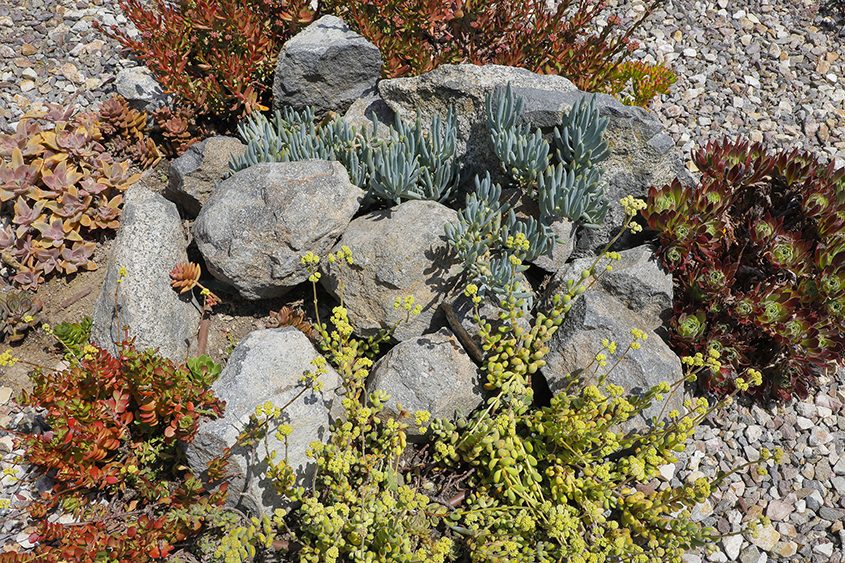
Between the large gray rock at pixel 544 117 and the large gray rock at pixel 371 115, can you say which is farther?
the large gray rock at pixel 371 115

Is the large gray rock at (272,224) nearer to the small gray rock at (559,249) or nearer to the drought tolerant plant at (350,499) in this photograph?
the drought tolerant plant at (350,499)

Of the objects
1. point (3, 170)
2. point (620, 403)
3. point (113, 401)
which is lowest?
point (113, 401)

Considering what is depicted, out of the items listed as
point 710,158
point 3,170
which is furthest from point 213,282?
point 710,158

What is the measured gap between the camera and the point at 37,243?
4.77 meters

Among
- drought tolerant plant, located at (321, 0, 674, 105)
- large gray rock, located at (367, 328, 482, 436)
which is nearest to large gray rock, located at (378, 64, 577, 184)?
drought tolerant plant, located at (321, 0, 674, 105)

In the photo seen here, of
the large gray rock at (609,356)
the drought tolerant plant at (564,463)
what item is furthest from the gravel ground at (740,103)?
the large gray rock at (609,356)

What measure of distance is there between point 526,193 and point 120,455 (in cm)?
289

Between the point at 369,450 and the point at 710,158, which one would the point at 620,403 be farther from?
the point at 710,158

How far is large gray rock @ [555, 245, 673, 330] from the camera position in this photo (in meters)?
4.24

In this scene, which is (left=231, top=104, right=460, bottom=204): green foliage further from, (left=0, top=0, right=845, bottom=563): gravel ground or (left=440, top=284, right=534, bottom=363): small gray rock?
(left=0, top=0, right=845, bottom=563): gravel ground

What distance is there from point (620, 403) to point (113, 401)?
108 inches

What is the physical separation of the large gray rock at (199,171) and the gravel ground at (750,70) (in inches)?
141

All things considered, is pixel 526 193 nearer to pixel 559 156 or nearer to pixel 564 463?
pixel 559 156

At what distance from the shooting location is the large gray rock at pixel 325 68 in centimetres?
514
